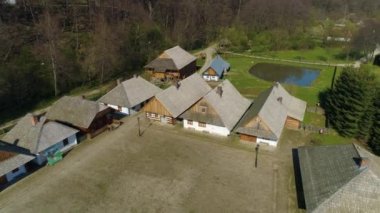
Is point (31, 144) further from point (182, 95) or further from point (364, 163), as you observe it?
point (364, 163)

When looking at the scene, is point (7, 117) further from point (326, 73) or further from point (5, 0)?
point (326, 73)

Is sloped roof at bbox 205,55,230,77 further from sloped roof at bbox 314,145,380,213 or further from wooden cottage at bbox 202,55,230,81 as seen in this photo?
sloped roof at bbox 314,145,380,213

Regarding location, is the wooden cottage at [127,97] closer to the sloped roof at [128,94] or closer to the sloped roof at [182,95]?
the sloped roof at [128,94]

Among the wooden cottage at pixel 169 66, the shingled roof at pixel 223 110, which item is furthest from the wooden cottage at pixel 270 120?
the wooden cottage at pixel 169 66

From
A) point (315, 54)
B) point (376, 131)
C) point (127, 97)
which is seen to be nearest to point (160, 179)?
point (127, 97)

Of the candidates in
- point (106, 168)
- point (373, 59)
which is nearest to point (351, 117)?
point (106, 168)
